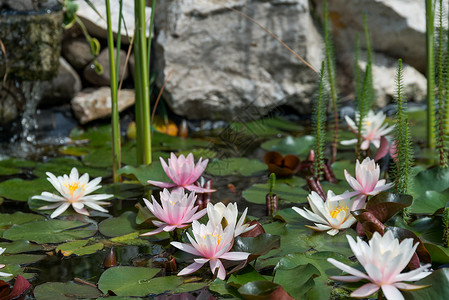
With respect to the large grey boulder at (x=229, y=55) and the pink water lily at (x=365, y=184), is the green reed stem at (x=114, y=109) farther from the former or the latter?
the large grey boulder at (x=229, y=55)

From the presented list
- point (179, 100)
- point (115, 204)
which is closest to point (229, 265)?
point (115, 204)

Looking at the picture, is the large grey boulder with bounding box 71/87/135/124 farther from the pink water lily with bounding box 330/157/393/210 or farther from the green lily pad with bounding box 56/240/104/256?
the pink water lily with bounding box 330/157/393/210

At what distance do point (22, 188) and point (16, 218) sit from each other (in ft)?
1.27

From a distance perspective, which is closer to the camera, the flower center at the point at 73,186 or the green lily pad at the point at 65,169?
the flower center at the point at 73,186

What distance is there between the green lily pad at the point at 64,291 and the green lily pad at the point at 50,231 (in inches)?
13.8

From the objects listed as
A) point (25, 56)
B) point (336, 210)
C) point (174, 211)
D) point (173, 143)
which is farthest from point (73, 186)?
point (25, 56)

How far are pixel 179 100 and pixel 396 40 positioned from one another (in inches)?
74.4

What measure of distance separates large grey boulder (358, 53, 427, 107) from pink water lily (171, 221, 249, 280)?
3.10 m

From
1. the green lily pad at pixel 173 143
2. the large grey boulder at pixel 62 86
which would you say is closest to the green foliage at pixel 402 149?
the green lily pad at pixel 173 143

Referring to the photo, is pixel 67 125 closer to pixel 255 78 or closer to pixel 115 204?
pixel 255 78

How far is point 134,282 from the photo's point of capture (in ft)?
4.69

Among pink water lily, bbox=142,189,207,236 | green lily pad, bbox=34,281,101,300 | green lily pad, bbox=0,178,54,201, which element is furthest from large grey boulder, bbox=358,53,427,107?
green lily pad, bbox=34,281,101,300

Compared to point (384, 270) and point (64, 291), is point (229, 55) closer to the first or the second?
point (64, 291)

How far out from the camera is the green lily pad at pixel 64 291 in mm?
1366
